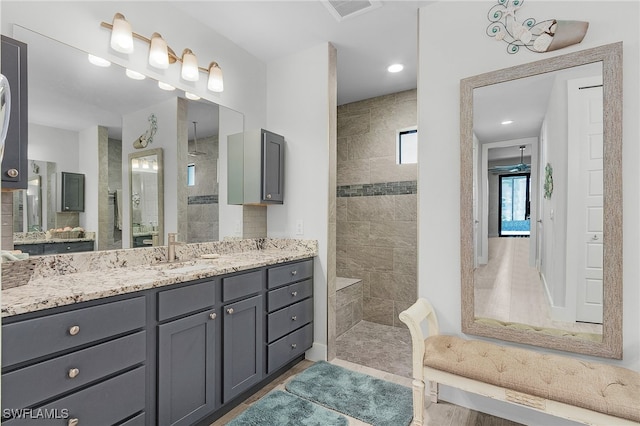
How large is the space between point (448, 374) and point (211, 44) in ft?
9.13

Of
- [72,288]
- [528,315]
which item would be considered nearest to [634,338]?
[528,315]

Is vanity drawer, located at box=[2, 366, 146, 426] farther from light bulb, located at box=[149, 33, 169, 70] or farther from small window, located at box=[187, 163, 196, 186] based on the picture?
light bulb, located at box=[149, 33, 169, 70]

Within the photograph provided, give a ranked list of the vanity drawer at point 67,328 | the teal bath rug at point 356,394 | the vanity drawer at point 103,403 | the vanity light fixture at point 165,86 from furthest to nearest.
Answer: the vanity light fixture at point 165,86
the teal bath rug at point 356,394
the vanity drawer at point 103,403
the vanity drawer at point 67,328

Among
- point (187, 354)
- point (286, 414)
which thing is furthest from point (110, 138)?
point (286, 414)

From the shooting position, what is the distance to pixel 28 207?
1745 millimetres

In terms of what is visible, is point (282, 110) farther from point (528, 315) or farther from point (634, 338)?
point (634, 338)

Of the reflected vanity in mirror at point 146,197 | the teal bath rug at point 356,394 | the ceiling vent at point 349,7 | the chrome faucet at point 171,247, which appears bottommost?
the teal bath rug at point 356,394

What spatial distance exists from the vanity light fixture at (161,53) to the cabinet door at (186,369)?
1630 mm

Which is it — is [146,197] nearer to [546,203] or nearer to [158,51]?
[158,51]

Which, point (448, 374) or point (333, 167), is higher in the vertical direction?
point (333, 167)

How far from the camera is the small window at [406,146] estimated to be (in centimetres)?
380

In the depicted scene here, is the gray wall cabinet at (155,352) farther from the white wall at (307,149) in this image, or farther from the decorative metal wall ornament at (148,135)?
the decorative metal wall ornament at (148,135)

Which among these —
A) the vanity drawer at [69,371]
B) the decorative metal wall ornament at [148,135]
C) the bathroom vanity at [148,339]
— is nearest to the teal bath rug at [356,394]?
the bathroom vanity at [148,339]

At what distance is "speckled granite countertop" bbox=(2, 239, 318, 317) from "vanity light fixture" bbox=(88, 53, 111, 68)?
3.62 feet
